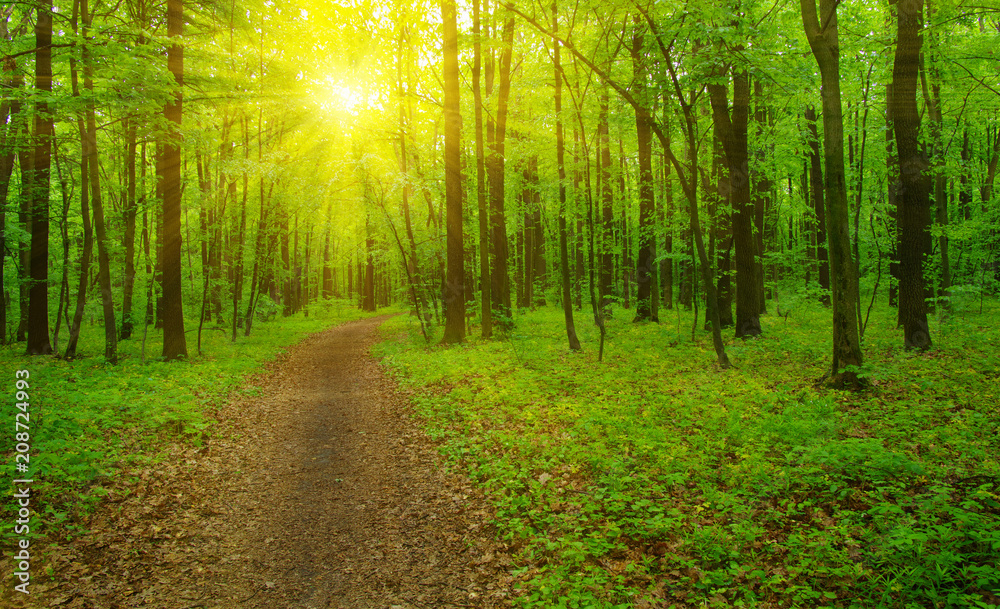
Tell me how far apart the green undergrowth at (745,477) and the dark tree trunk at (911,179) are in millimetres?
882

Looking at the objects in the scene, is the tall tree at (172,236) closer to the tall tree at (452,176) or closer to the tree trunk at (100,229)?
the tree trunk at (100,229)

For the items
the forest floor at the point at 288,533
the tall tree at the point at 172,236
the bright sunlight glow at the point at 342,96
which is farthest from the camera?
the bright sunlight glow at the point at 342,96

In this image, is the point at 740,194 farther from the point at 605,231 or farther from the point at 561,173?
the point at 605,231

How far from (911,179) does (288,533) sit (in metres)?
13.4

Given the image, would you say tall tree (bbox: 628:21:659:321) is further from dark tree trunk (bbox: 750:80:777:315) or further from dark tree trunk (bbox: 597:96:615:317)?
dark tree trunk (bbox: 750:80:777:315)

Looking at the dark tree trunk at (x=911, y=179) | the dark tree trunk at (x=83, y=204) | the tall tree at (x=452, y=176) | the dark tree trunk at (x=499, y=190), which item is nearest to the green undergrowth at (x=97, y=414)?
the dark tree trunk at (x=83, y=204)

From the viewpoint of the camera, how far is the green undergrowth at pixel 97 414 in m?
5.03

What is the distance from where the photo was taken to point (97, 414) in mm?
7020

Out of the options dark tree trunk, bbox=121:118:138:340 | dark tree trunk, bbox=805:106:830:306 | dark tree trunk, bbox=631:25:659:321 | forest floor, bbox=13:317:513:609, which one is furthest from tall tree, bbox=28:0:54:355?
dark tree trunk, bbox=805:106:830:306

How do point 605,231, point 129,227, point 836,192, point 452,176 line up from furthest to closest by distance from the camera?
Answer: point 605,231 < point 452,176 < point 129,227 < point 836,192

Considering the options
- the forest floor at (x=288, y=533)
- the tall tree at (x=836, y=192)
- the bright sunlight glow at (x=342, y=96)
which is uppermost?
the bright sunlight glow at (x=342, y=96)

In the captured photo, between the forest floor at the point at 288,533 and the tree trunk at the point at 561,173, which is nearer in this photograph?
the forest floor at the point at 288,533

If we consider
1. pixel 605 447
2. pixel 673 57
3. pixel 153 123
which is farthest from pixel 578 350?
pixel 153 123

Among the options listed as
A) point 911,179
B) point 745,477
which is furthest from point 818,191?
point 745,477
